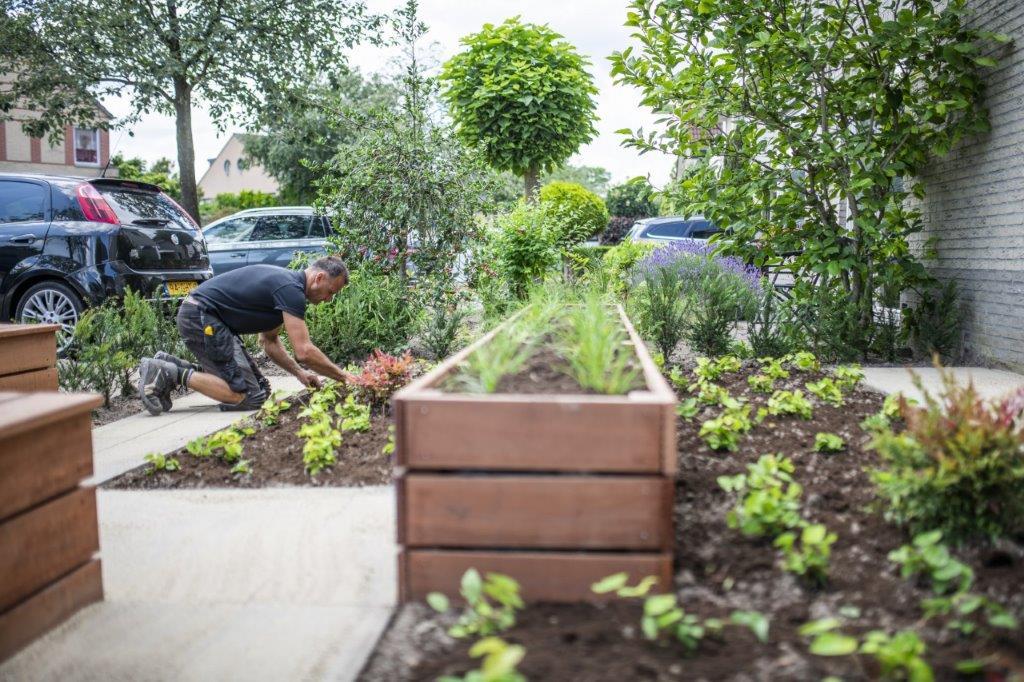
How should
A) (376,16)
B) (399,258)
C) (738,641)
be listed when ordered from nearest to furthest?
(738,641) → (399,258) → (376,16)

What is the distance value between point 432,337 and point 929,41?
187 inches

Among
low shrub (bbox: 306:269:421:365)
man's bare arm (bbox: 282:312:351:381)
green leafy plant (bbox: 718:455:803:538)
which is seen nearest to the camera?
green leafy plant (bbox: 718:455:803:538)

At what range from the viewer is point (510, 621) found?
7.04 ft

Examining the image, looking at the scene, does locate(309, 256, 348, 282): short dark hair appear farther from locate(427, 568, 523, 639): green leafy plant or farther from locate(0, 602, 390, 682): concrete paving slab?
locate(427, 568, 523, 639): green leafy plant

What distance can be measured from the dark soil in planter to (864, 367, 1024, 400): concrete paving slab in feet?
10.6

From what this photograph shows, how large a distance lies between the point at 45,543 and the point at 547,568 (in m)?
1.45

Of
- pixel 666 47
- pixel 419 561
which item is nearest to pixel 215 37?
pixel 666 47

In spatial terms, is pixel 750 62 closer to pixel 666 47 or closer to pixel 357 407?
pixel 666 47

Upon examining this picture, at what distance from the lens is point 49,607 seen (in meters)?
2.33

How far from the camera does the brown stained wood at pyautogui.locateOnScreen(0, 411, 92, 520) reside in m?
2.20

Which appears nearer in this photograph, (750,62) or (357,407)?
(357,407)

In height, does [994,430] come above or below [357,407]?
above

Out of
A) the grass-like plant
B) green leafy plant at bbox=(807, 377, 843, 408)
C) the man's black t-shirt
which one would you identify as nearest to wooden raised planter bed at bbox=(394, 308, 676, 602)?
the grass-like plant

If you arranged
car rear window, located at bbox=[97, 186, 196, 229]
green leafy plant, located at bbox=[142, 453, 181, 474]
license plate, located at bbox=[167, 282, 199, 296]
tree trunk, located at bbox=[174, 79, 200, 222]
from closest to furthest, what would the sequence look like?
green leafy plant, located at bbox=[142, 453, 181, 474] → car rear window, located at bbox=[97, 186, 196, 229] → license plate, located at bbox=[167, 282, 199, 296] → tree trunk, located at bbox=[174, 79, 200, 222]
